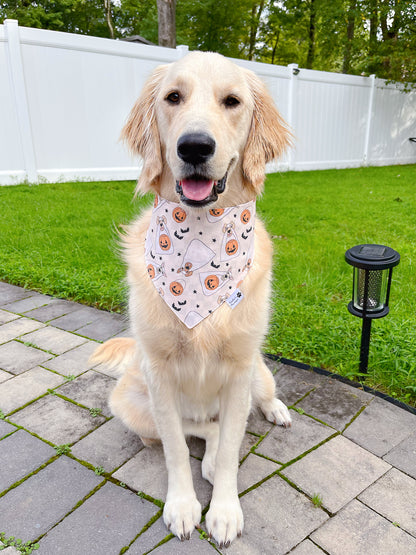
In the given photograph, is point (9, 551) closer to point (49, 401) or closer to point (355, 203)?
point (49, 401)

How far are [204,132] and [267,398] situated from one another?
1389mm

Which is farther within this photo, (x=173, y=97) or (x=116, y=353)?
(x=116, y=353)

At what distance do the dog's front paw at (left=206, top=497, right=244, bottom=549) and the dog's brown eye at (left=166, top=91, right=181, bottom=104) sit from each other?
5.33 ft

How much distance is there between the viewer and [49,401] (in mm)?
2332

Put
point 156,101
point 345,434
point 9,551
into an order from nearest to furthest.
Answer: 1. point 9,551
2. point 156,101
3. point 345,434

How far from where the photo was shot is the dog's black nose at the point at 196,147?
1.41m

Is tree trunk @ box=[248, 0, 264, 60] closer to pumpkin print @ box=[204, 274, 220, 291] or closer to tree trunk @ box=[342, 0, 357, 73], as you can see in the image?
tree trunk @ box=[342, 0, 357, 73]

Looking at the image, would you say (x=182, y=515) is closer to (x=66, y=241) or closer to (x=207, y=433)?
(x=207, y=433)

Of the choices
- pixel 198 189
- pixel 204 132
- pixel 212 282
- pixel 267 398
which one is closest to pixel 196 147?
pixel 204 132

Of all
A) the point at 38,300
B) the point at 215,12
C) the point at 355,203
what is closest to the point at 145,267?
the point at 38,300

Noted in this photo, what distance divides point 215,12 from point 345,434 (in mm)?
21928

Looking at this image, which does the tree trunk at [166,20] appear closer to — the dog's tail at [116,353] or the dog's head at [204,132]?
the dog's head at [204,132]

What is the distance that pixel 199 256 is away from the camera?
68.6 inches

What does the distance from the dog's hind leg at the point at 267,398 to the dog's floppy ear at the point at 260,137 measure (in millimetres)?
924
